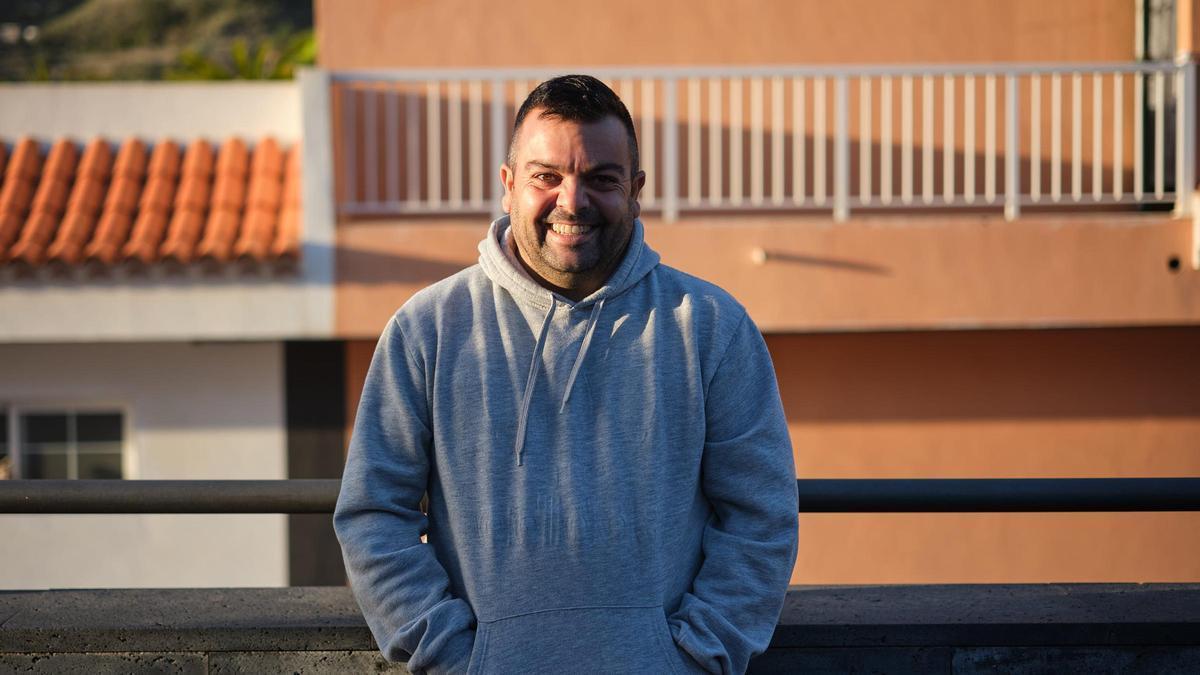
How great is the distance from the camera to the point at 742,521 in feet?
7.72

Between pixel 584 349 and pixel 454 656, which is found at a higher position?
pixel 584 349

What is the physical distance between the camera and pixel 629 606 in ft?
7.50

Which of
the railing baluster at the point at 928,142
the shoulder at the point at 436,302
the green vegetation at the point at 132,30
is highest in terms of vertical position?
the green vegetation at the point at 132,30

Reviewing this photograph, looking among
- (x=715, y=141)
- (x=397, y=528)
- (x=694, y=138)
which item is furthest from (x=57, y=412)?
(x=397, y=528)

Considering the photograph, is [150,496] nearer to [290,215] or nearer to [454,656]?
[454,656]

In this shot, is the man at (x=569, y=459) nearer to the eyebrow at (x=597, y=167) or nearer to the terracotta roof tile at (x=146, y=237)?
the eyebrow at (x=597, y=167)

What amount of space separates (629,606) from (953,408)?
23.2 feet

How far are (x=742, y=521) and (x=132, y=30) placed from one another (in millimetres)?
31155

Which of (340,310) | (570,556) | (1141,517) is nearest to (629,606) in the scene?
(570,556)

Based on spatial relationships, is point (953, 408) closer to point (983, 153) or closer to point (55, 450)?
point (983, 153)

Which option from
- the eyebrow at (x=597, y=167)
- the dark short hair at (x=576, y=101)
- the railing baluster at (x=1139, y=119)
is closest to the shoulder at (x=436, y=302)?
the eyebrow at (x=597, y=167)

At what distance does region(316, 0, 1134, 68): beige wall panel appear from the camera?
9320mm

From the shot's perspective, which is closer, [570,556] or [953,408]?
[570,556]

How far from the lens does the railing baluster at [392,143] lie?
8.34 meters
